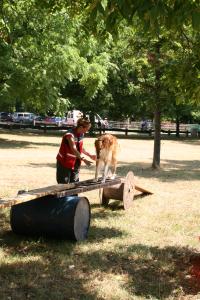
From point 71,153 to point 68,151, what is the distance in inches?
3.4

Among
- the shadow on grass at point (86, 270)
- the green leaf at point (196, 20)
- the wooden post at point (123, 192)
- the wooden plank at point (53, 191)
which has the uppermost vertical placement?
the green leaf at point (196, 20)

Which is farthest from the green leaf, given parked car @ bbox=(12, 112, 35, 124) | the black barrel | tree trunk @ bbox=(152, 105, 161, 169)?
parked car @ bbox=(12, 112, 35, 124)

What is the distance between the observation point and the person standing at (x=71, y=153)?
374 inches

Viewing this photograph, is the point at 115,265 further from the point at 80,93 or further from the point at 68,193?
the point at 80,93

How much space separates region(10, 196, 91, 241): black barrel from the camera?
25.8ft

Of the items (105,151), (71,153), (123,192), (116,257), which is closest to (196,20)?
(116,257)

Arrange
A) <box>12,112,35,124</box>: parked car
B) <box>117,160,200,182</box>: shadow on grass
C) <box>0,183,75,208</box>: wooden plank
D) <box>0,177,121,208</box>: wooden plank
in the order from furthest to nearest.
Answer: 1. <box>12,112,35,124</box>: parked car
2. <box>117,160,200,182</box>: shadow on grass
3. <box>0,177,121,208</box>: wooden plank
4. <box>0,183,75,208</box>: wooden plank

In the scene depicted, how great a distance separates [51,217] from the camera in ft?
25.7

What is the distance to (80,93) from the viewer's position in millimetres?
42562

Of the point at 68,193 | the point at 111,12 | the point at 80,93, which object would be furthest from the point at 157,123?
the point at 80,93

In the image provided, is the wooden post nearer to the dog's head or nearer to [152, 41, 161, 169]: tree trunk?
the dog's head

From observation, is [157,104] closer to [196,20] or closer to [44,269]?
[44,269]

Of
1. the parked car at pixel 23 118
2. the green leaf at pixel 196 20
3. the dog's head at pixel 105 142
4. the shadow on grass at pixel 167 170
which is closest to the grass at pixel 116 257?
the dog's head at pixel 105 142

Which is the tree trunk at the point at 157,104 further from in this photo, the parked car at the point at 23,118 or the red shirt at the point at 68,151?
the parked car at the point at 23,118
